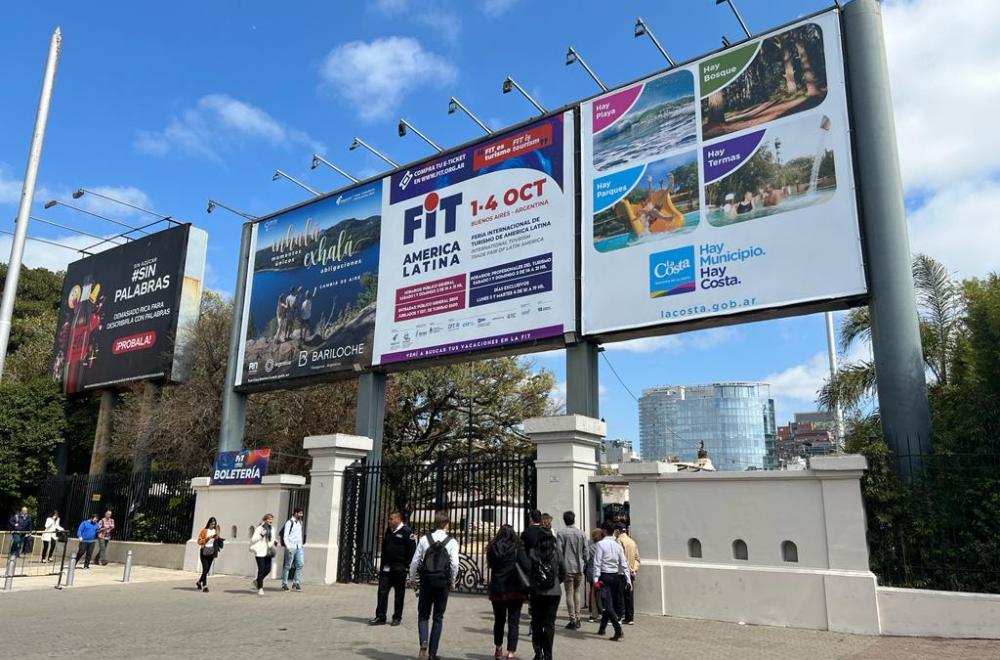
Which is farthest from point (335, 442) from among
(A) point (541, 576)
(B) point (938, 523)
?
(B) point (938, 523)

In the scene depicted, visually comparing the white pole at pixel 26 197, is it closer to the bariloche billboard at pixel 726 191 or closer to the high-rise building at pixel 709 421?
the bariloche billboard at pixel 726 191

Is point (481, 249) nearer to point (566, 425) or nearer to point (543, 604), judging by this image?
point (566, 425)

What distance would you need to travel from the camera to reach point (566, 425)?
12.7m

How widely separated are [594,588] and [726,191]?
26.7ft

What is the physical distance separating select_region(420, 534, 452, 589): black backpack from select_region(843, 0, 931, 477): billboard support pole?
23.4 feet

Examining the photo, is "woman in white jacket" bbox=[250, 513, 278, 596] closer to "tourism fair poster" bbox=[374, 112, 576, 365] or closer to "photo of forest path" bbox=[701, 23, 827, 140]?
"tourism fair poster" bbox=[374, 112, 576, 365]

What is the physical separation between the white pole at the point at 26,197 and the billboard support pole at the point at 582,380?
35.3ft

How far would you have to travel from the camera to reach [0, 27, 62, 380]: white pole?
13961 mm

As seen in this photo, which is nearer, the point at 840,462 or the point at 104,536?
the point at 840,462

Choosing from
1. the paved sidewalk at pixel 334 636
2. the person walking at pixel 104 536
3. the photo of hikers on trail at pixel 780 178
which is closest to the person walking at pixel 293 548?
the paved sidewalk at pixel 334 636

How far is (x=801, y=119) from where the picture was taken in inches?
561

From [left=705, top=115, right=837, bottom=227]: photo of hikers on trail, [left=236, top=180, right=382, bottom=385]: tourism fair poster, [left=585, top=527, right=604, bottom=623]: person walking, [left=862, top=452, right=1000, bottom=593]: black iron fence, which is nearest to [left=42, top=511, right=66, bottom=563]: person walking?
[left=236, top=180, right=382, bottom=385]: tourism fair poster

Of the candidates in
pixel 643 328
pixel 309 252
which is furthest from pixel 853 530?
pixel 309 252

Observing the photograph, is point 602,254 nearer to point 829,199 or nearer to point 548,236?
point 548,236
